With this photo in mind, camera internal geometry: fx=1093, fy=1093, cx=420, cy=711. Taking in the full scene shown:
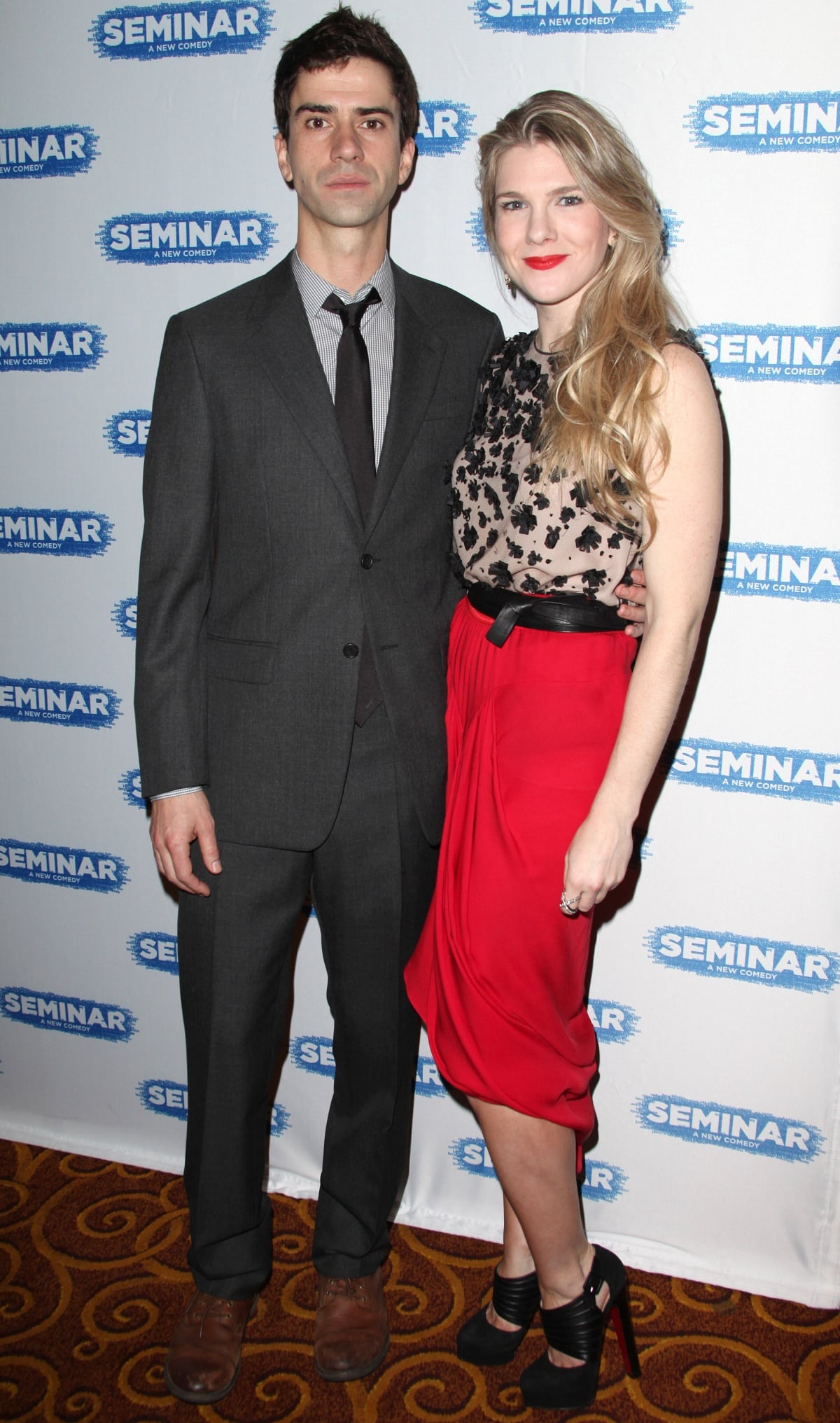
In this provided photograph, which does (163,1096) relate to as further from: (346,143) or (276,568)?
(346,143)

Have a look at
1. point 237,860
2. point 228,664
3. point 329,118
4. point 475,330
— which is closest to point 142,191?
point 329,118

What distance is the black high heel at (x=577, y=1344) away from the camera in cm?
188

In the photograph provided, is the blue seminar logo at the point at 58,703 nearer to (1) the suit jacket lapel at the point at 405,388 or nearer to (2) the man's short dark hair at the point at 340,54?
(1) the suit jacket lapel at the point at 405,388

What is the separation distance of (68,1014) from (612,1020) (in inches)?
52.5

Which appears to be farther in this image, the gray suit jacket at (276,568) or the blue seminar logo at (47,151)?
the blue seminar logo at (47,151)

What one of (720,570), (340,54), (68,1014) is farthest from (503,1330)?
(340,54)

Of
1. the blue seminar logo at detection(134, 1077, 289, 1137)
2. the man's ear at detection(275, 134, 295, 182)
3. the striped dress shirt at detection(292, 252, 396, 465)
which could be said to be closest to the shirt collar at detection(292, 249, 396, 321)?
the striped dress shirt at detection(292, 252, 396, 465)

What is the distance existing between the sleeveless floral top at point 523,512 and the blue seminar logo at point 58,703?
1.03 metres

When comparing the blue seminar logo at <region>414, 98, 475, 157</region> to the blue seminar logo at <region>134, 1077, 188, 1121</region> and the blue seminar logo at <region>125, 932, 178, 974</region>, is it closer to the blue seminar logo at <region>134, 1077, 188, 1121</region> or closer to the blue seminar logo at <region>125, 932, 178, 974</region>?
the blue seminar logo at <region>125, 932, 178, 974</region>

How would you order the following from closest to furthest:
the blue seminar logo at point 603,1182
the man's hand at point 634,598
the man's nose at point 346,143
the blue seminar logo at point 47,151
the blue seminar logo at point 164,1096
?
the man's hand at point 634,598 < the man's nose at point 346,143 < the blue seminar logo at point 47,151 < the blue seminar logo at point 603,1182 < the blue seminar logo at point 164,1096

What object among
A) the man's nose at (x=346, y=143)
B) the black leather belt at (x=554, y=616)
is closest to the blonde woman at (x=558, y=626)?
the black leather belt at (x=554, y=616)

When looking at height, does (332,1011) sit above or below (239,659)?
below

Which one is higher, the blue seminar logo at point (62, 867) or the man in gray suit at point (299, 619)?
the man in gray suit at point (299, 619)

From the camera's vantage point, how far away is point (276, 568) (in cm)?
183
